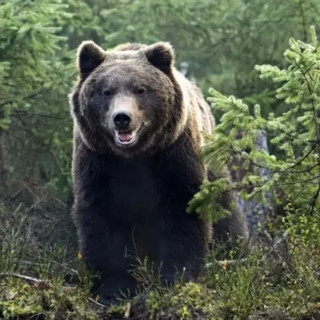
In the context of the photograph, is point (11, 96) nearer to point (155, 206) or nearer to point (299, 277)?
point (155, 206)

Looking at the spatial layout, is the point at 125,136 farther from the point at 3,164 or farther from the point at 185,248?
the point at 3,164

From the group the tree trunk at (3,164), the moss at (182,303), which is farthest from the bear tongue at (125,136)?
the tree trunk at (3,164)

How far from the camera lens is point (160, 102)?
7.84 metres

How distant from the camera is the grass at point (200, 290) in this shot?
6.38m

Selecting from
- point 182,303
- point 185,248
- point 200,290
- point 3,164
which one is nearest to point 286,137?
point 200,290

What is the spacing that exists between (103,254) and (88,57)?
1.82 metres

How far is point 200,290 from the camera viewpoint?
695cm

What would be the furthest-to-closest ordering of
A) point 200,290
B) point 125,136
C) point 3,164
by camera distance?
point 3,164, point 125,136, point 200,290

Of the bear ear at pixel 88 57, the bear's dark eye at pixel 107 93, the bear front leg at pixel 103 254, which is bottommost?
the bear front leg at pixel 103 254

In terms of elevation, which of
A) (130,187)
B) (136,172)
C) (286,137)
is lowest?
(130,187)

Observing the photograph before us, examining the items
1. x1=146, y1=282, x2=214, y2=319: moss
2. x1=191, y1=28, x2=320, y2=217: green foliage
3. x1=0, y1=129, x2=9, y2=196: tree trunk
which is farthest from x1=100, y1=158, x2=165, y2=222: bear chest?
x1=0, y1=129, x2=9, y2=196: tree trunk

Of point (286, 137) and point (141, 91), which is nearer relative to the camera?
point (286, 137)

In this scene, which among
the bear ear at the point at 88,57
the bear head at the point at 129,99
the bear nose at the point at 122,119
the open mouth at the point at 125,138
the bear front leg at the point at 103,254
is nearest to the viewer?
the bear nose at the point at 122,119

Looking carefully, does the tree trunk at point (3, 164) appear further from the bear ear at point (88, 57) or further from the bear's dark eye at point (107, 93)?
the bear's dark eye at point (107, 93)
